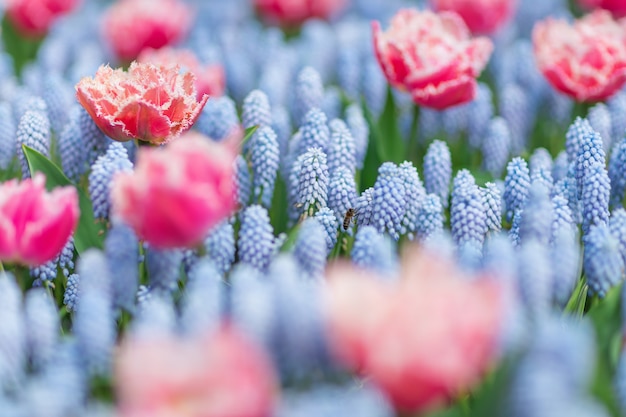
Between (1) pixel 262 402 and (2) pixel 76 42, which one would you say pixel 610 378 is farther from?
(2) pixel 76 42

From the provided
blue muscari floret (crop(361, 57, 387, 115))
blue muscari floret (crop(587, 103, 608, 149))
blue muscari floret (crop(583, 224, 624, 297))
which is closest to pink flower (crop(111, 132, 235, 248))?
blue muscari floret (crop(583, 224, 624, 297))

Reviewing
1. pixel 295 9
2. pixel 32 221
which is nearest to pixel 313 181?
pixel 32 221

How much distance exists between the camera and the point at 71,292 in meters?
1.44

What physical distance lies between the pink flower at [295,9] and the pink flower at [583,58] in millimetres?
1098

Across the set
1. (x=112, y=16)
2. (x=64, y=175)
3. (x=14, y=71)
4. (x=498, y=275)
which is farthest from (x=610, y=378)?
(x=14, y=71)

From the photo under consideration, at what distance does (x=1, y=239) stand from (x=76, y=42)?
5.87ft

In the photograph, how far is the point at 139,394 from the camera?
2.81 feet

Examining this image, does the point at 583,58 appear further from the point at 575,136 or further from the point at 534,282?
the point at 534,282

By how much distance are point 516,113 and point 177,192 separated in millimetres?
1276

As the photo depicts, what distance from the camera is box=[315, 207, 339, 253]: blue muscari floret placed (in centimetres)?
148

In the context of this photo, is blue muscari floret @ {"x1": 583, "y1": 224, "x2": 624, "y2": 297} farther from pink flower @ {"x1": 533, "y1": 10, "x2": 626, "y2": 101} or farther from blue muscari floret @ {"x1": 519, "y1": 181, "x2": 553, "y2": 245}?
pink flower @ {"x1": 533, "y1": 10, "x2": 626, "y2": 101}

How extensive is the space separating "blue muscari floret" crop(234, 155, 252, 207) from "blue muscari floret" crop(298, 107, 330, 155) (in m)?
0.12

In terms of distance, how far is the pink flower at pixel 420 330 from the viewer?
0.87 metres

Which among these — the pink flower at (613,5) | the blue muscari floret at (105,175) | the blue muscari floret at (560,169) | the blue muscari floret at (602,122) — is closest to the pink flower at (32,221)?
the blue muscari floret at (105,175)
